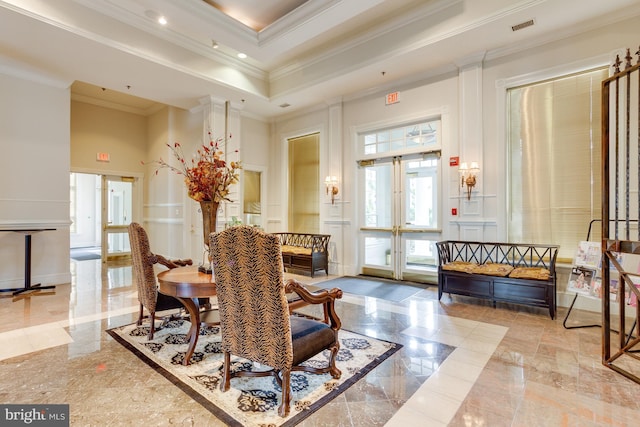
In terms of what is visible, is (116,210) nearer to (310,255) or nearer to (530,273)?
(310,255)

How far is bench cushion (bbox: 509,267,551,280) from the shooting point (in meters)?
3.96

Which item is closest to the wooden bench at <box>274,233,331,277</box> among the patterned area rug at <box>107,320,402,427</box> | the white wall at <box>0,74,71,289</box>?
the patterned area rug at <box>107,320,402,427</box>

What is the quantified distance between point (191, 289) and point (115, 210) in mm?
7515

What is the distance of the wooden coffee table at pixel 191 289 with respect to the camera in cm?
252

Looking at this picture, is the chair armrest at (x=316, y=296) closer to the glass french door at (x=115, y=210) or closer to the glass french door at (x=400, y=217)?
the glass french door at (x=400, y=217)

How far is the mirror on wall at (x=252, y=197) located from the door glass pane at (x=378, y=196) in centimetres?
285

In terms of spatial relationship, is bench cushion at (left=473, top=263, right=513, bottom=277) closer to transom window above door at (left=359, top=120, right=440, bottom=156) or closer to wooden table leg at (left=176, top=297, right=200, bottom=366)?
transom window above door at (left=359, top=120, right=440, bottom=156)

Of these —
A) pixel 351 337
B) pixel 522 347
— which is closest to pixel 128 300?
pixel 351 337

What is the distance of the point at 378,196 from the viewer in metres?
6.48

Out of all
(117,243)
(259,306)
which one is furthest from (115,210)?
(259,306)

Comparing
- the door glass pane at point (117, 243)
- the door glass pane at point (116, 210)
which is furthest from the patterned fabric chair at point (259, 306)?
the door glass pane at point (117, 243)

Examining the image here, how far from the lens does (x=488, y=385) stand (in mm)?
2375

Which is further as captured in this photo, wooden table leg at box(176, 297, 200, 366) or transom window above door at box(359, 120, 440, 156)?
transom window above door at box(359, 120, 440, 156)

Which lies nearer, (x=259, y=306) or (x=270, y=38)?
(x=259, y=306)
